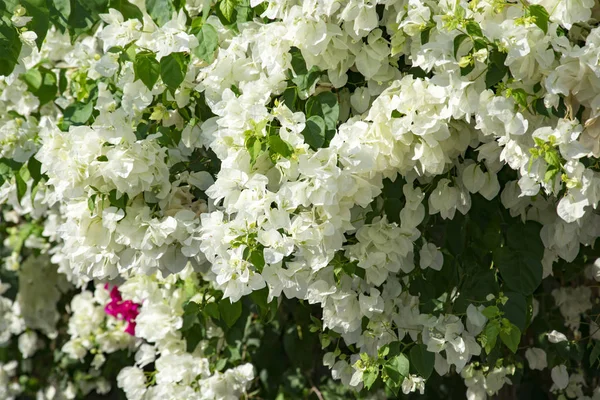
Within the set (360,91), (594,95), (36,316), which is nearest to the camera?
(594,95)

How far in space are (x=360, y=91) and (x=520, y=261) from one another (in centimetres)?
45

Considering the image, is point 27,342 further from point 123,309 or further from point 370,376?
point 370,376

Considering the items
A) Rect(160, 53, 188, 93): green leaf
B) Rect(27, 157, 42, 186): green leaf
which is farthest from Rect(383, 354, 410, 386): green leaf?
Rect(27, 157, 42, 186): green leaf

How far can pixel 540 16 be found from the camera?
1.45 metres

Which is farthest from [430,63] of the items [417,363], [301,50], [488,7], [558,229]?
[417,363]

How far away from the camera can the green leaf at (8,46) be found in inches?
66.3

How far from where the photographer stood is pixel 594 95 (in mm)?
1495

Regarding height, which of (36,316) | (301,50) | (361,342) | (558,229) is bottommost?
(36,316)

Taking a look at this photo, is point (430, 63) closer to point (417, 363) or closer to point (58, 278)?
point (417, 363)

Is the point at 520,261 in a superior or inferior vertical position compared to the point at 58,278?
superior

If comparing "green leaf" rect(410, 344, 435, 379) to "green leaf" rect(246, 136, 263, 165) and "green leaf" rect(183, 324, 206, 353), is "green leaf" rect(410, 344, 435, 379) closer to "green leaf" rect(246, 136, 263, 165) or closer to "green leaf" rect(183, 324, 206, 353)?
"green leaf" rect(246, 136, 263, 165)

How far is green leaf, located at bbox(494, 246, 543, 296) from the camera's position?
1.75 m

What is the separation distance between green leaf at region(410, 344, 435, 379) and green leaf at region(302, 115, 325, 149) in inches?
17.5

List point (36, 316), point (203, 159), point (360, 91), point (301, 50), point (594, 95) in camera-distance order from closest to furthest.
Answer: point (594, 95), point (301, 50), point (360, 91), point (203, 159), point (36, 316)
